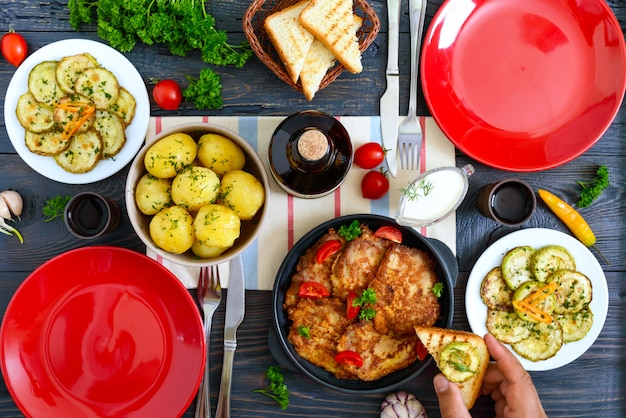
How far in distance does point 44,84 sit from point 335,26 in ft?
3.81

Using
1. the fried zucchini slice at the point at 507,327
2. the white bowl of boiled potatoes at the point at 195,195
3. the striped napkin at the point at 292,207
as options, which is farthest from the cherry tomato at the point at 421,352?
the white bowl of boiled potatoes at the point at 195,195

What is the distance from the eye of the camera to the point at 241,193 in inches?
68.1

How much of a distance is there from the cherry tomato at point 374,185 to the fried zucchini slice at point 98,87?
1056 millimetres

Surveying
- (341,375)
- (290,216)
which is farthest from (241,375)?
(290,216)

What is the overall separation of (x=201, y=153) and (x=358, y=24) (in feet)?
2.73

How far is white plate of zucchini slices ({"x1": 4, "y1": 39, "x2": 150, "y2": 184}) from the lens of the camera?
2.01 m

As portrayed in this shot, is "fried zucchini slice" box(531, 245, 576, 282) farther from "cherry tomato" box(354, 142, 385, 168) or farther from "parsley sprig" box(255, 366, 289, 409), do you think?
"parsley sprig" box(255, 366, 289, 409)

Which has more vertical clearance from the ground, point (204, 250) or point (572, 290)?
point (204, 250)

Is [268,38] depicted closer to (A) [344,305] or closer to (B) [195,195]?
(B) [195,195]

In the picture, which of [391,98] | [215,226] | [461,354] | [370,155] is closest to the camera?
[215,226]

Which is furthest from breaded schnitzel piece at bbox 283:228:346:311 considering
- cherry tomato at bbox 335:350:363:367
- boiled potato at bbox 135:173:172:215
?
boiled potato at bbox 135:173:172:215

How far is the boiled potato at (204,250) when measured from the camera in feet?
5.82

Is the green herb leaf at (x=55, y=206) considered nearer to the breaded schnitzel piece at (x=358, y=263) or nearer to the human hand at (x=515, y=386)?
the breaded schnitzel piece at (x=358, y=263)

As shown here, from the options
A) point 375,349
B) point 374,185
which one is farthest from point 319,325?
point 374,185
